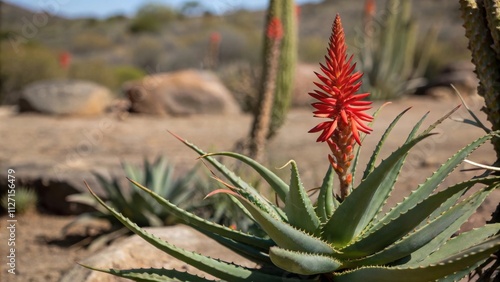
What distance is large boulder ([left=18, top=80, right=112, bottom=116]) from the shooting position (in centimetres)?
1445

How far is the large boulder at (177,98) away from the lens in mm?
14555

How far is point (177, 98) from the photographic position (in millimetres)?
14734

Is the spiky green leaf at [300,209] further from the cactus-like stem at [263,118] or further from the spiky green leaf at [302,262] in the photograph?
the cactus-like stem at [263,118]

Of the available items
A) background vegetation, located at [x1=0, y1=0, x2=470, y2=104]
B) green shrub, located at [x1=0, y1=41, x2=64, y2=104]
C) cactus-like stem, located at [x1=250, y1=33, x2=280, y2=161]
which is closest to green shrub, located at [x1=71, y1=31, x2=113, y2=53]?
background vegetation, located at [x1=0, y1=0, x2=470, y2=104]

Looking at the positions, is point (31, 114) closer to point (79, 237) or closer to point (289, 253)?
point (79, 237)

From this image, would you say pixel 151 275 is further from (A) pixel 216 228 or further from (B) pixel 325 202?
(B) pixel 325 202

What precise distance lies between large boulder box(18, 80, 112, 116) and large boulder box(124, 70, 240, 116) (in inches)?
29.9

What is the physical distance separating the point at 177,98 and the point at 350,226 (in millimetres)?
12635

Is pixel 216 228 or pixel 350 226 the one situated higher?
pixel 350 226

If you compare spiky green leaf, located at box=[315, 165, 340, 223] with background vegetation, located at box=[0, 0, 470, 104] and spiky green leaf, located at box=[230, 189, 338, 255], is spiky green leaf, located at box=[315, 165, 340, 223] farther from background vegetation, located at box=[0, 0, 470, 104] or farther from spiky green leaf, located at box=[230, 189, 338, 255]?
background vegetation, located at box=[0, 0, 470, 104]

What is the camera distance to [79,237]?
6.72 metres

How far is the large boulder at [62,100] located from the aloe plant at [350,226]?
12546 millimetres

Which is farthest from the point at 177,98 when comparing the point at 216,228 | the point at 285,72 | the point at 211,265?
the point at 211,265

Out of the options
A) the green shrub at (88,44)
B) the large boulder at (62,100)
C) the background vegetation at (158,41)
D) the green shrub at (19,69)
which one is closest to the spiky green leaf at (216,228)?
the background vegetation at (158,41)
